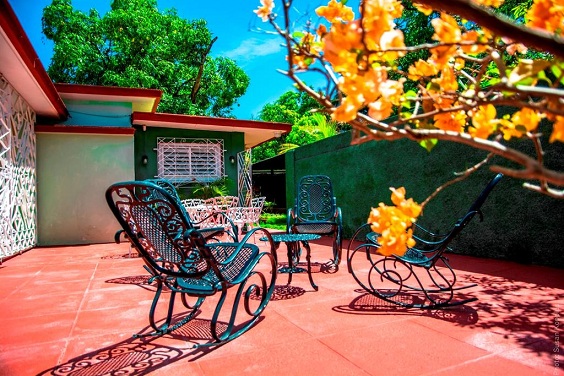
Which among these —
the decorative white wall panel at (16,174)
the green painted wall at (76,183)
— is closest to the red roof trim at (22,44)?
the decorative white wall panel at (16,174)

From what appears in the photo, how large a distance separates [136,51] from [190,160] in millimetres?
9375

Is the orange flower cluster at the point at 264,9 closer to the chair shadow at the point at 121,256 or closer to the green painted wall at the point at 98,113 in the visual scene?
the chair shadow at the point at 121,256

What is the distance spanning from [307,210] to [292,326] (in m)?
3.24

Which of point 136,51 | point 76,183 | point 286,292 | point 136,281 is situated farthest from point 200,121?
point 136,51

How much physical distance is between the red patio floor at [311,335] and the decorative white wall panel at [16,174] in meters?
2.70

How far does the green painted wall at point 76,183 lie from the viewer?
25.4 ft

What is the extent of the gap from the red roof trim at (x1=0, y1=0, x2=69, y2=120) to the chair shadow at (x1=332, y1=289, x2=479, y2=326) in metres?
4.55

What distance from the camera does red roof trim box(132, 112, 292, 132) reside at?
8.91m

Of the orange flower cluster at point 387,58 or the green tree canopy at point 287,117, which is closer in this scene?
the orange flower cluster at point 387,58

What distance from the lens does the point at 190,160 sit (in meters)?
10.1

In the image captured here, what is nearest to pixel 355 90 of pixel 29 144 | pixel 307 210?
pixel 307 210

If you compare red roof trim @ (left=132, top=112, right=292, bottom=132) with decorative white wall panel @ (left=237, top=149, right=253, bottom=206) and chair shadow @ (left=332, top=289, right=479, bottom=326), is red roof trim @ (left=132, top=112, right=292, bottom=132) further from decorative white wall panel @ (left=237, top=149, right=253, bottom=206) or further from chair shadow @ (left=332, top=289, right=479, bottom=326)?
chair shadow @ (left=332, top=289, right=479, bottom=326)

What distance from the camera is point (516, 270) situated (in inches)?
155

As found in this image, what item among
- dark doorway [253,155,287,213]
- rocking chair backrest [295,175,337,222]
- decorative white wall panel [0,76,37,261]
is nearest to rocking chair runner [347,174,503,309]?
rocking chair backrest [295,175,337,222]
